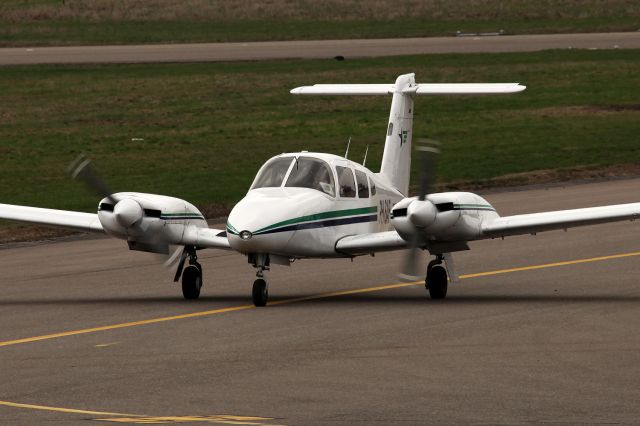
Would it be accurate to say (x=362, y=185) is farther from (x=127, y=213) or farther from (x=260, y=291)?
(x=127, y=213)

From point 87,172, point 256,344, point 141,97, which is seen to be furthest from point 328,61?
point 256,344

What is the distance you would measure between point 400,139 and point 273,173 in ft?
15.9

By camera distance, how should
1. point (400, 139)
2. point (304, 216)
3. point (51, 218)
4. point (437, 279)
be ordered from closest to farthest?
point (304, 216) → point (437, 279) → point (51, 218) → point (400, 139)

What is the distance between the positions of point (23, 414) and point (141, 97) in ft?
152

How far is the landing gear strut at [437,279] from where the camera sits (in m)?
25.1

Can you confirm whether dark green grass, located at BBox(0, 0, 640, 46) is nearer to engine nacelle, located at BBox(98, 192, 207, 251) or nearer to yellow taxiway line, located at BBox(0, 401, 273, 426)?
engine nacelle, located at BBox(98, 192, 207, 251)

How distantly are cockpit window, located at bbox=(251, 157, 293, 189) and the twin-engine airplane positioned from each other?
16mm

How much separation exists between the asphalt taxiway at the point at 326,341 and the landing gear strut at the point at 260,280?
239mm

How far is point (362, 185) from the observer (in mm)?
25797

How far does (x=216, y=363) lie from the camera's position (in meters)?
19.2

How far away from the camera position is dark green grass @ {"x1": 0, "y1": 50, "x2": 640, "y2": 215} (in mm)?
45719

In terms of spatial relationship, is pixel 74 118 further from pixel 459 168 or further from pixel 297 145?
pixel 459 168

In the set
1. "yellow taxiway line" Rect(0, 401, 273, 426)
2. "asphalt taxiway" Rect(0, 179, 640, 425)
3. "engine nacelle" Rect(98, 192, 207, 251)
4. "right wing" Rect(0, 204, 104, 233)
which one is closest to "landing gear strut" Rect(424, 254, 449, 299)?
"asphalt taxiway" Rect(0, 179, 640, 425)

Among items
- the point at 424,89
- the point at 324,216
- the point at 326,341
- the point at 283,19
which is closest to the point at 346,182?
the point at 324,216
